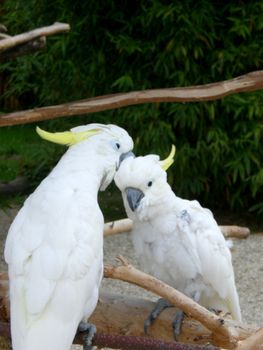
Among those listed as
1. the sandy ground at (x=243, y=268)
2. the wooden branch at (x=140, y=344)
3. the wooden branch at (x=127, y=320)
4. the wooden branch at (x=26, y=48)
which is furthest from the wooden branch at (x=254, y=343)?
the wooden branch at (x=26, y=48)

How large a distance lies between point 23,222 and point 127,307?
15.0 inches

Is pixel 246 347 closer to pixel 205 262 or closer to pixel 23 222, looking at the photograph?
pixel 23 222

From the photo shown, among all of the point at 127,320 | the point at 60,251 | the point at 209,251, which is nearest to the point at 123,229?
the point at 209,251

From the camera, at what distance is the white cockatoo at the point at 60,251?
1.46 m

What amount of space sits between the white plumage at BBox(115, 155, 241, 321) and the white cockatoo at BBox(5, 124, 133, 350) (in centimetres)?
40

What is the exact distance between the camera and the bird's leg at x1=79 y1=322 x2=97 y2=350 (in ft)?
5.03

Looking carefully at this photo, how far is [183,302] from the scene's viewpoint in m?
1.58

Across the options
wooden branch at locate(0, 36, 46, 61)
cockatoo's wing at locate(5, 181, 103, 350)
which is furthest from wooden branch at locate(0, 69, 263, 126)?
wooden branch at locate(0, 36, 46, 61)

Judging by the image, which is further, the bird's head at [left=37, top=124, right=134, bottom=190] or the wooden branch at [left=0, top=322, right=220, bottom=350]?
the bird's head at [left=37, top=124, right=134, bottom=190]

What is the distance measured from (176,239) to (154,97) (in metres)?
0.52

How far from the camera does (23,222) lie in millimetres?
1577

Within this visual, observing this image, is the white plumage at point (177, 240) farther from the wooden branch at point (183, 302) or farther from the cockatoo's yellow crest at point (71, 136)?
the wooden branch at point (183, 302)

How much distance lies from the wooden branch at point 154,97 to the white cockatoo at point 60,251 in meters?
0.09

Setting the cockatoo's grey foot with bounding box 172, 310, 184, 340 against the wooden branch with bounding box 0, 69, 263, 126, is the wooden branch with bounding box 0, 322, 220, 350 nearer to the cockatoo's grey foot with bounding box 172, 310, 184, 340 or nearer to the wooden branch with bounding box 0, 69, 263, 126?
the cockatoo's grey foot with bounding box 172, 310, 184, 340
